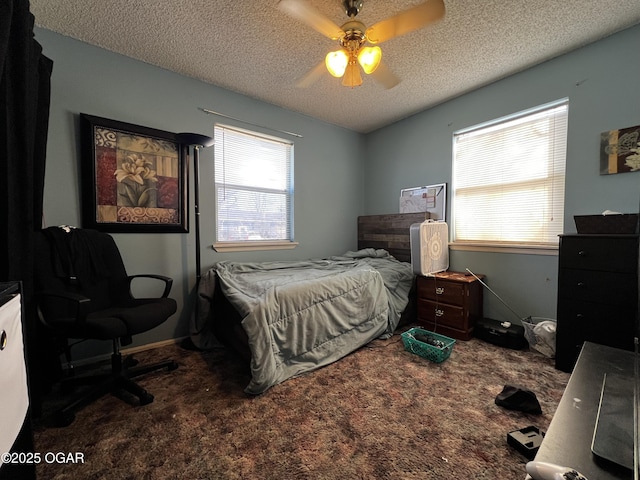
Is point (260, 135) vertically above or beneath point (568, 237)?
above

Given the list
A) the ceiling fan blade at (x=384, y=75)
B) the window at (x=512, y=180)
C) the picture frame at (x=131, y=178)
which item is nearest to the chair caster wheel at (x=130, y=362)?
the picture frame at (x=131, y=178)

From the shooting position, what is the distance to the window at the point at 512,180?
7.77 ft

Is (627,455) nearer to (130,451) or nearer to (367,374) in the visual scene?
(367,374)

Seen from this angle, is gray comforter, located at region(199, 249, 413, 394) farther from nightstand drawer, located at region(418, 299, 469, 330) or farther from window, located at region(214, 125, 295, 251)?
window, located at region(214, 125, 295, 251)

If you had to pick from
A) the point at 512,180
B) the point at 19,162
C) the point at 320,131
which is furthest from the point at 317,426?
the point at 320,131

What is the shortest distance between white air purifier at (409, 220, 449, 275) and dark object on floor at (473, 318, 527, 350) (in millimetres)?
678

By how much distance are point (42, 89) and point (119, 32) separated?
0.71 m

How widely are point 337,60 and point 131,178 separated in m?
1.98

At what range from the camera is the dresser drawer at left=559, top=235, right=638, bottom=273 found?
1.68 m

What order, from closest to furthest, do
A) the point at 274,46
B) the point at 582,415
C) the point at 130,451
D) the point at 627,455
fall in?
1. the point at 627,455
2. the point at 582,415
3. the point at 130,451
4. the point at 274,46

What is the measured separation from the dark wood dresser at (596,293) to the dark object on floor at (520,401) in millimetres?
700

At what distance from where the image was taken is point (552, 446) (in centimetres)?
64

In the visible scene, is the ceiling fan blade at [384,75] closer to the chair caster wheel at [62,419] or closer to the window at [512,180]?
the window at [512,180]

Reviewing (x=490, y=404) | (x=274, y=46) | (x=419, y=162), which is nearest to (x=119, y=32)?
(x=274, y=46)
